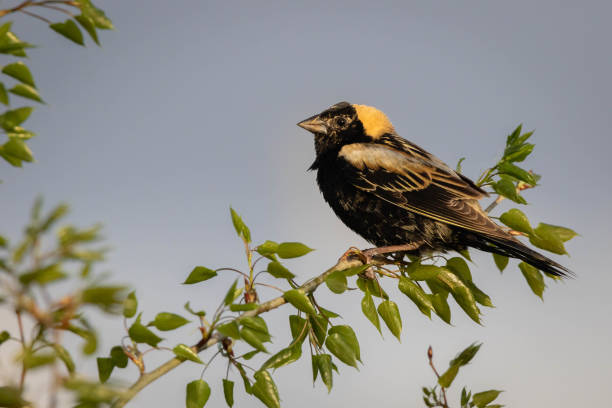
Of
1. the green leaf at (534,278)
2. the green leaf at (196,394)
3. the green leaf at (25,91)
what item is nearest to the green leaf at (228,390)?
the green leaf at (196,394)

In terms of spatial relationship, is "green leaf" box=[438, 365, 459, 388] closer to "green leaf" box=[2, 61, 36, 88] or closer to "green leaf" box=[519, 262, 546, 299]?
"green leaf" box=[519, 262, 546, 299]

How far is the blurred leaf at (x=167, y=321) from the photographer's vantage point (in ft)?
6.89

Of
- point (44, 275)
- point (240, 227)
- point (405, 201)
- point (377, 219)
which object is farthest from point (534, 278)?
point (44, 275)

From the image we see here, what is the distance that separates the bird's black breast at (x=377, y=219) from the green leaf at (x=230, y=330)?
2.20m

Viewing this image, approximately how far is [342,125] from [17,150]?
3.43 metres

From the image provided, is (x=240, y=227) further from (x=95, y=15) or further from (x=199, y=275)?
(x=95, y=15)

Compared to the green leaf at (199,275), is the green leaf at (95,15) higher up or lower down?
higher up

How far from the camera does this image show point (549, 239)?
294 centimetres

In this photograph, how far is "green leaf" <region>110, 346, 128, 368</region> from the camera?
225 centimetres

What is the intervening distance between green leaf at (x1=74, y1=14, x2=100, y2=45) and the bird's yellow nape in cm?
327

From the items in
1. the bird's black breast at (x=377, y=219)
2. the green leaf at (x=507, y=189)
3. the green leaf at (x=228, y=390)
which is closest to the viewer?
the green leaf at (x=228, y=390)

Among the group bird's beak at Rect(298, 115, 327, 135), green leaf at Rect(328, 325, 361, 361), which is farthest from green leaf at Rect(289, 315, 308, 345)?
bird's beak at Rect(298, 115, 327, 135)

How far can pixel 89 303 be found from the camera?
2.90ft

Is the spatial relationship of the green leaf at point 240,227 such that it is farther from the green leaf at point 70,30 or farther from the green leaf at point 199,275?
the green leaf at point 70,30
